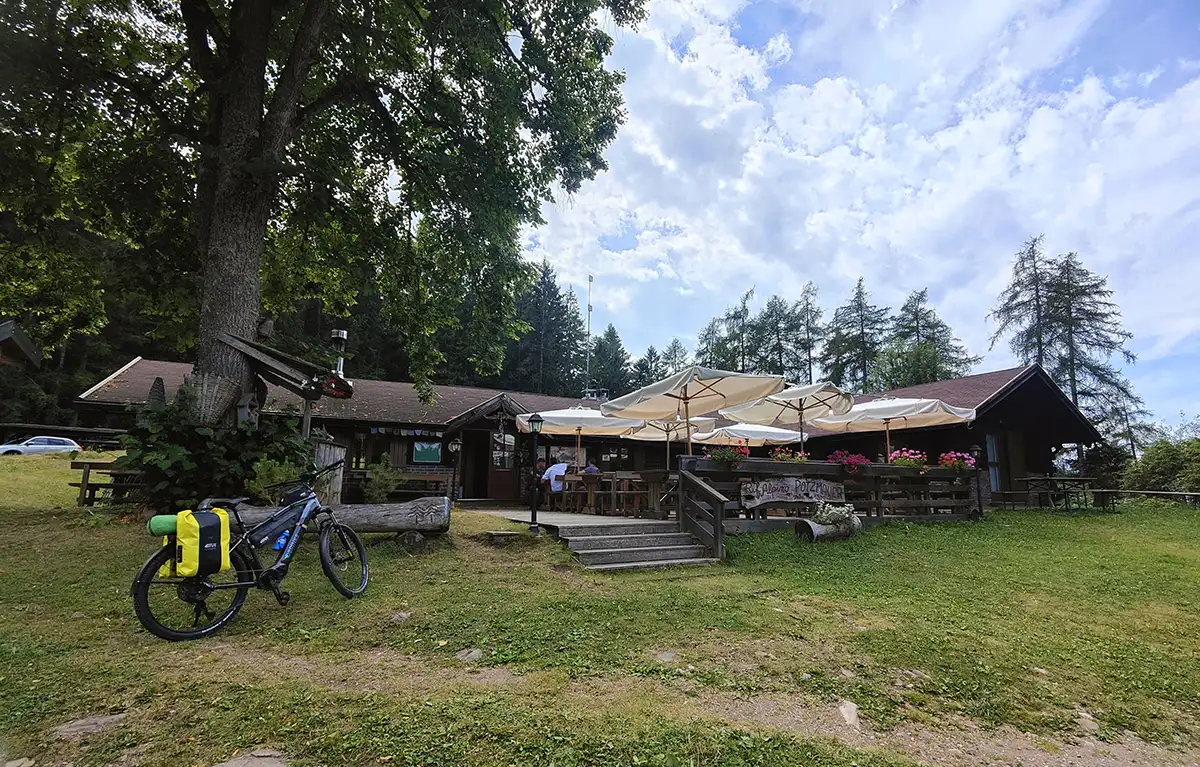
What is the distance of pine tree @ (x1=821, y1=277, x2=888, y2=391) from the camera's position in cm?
4081

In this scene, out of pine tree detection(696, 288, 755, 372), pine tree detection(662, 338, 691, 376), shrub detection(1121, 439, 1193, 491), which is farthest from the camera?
pine tree detection(662, 338, 691, 376)

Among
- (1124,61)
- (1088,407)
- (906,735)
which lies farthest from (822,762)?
(1088,407)

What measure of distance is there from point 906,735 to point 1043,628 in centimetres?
288

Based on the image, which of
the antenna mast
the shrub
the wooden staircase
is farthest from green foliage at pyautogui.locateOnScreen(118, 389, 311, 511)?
the antenna mast

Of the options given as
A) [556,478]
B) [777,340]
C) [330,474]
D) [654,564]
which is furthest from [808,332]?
[330,474]

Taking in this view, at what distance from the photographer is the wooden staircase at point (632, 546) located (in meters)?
6.88

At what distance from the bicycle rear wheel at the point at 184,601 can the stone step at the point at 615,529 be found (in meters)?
4.00

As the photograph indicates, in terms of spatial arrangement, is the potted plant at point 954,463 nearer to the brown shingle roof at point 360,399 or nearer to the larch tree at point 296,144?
the brown shingle roof at point 360,399

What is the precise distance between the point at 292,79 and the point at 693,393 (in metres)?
7.90

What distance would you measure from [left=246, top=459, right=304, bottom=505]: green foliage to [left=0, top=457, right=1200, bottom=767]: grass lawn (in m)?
1.22

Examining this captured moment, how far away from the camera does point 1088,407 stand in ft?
90.0

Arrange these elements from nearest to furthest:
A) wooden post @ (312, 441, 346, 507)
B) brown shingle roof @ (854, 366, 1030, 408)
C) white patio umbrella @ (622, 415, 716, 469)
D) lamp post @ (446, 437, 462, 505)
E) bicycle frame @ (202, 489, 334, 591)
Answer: bicycle frame @ (202, 489, 334, 591) → wooden post @ (312, 441, 346, 507) → white patio umbrella @ (622, 415, 716, 469) → brown shingle roof @ (854, 366, 1030, 408) → lamp post @ (446, 437, 462, 505)

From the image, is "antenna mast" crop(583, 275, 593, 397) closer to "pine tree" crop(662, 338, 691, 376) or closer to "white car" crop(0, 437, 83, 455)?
"pine tree" crop(662, 338, 691, 376)

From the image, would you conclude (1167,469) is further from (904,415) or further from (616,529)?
(616,529)
